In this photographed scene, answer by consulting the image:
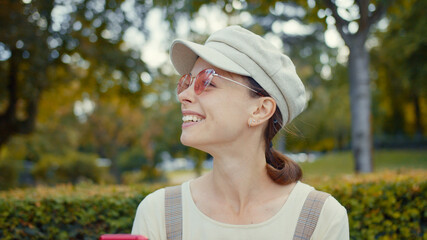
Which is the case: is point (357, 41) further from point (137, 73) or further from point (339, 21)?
point (137, 73)

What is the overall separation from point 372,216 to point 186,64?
2.04 metres

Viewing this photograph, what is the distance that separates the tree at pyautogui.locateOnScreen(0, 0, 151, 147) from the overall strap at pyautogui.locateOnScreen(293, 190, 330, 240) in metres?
7.92

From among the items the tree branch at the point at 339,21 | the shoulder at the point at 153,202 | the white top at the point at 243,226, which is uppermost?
the tree branch at the point at 339,21

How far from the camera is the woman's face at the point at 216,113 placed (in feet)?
5.76

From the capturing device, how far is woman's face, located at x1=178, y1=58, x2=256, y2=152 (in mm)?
1755

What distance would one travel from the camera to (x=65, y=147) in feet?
62.1

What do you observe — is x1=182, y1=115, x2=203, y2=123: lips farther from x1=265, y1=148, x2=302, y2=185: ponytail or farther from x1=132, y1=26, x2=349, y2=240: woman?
x1=265, y1=148, x2=302, y2=185: ponytail

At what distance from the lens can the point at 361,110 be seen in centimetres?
589

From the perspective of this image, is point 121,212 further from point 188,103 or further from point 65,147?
point 65,147

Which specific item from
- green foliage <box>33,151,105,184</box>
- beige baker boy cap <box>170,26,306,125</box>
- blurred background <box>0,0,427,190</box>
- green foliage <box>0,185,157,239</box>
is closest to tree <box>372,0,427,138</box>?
blurred background <box>0,0,427,190</box>

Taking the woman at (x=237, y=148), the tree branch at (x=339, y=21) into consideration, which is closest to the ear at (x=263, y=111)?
the woman at (x=237, y=148)

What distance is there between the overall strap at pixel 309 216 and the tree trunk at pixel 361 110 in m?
4.38

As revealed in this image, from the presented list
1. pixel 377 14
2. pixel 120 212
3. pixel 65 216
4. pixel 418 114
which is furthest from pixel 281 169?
pixel 418 114

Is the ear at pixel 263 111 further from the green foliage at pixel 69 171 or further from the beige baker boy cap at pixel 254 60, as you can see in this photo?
the green foliage at pixel 69 171
